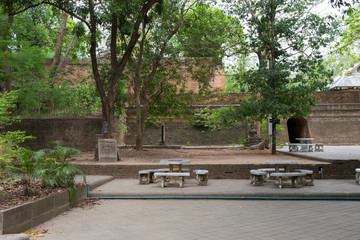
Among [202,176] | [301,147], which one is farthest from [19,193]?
[301,147]

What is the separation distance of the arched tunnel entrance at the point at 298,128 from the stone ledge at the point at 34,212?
971 inches

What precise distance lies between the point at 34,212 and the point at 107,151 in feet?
24.4

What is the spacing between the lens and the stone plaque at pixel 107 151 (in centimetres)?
1295

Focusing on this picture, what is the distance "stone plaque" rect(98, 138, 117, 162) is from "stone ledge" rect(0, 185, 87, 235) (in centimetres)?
558

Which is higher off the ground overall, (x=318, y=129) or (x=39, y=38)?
(x=39, y=38)

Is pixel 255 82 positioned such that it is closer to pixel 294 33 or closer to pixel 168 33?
pixel 294 33

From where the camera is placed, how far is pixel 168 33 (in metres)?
16.6

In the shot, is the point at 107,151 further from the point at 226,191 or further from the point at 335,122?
the point at 335,122

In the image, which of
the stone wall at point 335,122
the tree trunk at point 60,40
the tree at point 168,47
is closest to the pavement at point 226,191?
the tree at point 168,47

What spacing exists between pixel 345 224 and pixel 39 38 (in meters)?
22.0

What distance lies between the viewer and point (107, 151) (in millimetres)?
13023

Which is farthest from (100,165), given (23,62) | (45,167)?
(23,62)

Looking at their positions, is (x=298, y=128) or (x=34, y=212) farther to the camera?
(x=298, y=128)

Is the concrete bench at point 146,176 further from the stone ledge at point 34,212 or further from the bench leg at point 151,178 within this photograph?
the stone ledge at point 34,212
